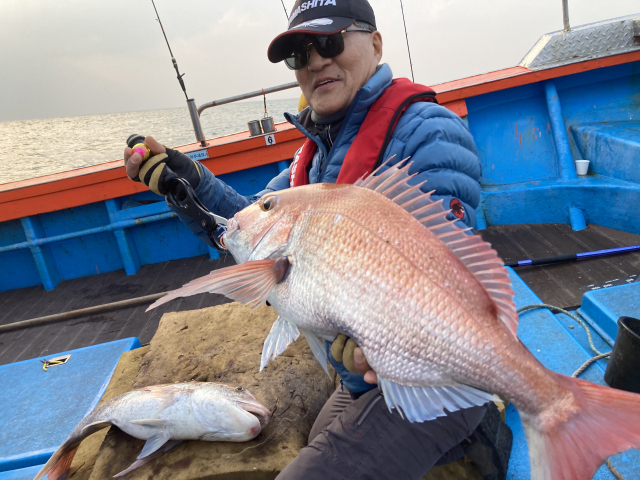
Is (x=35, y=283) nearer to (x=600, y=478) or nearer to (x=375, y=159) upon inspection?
(x=375, y=159)

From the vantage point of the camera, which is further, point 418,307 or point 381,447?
point 381,447

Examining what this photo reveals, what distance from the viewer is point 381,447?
152 centimetres

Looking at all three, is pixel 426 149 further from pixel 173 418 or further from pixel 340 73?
pixel 173 418

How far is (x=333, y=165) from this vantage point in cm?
192

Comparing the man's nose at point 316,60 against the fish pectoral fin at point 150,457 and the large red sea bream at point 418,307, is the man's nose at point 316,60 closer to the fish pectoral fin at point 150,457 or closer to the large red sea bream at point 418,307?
the large red sea bream at point 418,307

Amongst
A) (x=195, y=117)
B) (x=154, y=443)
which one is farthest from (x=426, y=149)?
(x=195, y=117)

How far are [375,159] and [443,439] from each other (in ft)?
3.87

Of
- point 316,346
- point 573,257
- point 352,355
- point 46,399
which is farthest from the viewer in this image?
point 573,257

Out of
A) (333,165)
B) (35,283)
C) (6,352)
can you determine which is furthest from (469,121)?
(35,283)

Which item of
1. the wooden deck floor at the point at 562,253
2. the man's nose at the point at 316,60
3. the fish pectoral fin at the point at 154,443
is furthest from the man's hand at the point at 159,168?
the wooden deck floor at the point at 562,253

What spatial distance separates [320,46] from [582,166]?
4071 mm

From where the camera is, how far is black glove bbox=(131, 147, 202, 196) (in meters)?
2.00

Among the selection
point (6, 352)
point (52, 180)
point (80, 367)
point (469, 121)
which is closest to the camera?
point (80, 367)

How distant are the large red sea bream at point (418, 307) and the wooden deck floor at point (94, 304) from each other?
303cm
